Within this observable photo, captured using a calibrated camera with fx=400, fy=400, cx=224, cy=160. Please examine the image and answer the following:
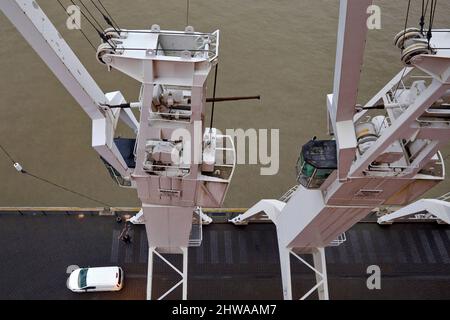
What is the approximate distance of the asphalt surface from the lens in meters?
17.0

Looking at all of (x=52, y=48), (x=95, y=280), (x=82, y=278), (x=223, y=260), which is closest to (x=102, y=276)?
(x=95, y=280)

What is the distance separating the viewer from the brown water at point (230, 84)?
822 inches

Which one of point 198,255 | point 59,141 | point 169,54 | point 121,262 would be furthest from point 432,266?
point 59,141

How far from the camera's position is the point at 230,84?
23.9 meters

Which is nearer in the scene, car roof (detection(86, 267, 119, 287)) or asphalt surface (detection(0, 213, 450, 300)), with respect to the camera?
car roof (detection(86, 267, 119, 287))

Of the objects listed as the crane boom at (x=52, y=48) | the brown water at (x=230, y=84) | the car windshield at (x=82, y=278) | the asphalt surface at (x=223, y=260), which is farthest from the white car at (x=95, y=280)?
the crane boom at (x=52, y=48)

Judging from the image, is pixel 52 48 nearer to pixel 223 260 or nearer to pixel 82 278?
pixel 82 278

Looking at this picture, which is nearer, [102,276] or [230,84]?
[102,276]

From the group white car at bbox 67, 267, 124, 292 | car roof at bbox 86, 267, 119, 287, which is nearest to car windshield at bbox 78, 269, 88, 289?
white car at bbox 67, 267, 124, 292

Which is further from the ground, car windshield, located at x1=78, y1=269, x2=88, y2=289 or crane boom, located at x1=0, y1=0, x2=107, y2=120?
crane boom, located at x1=0, y1=0, x2=107, y2=120

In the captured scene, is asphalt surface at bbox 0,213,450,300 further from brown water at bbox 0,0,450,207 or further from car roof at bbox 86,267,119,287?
brown water at bbox 0,0,450,207

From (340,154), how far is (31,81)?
794 inches

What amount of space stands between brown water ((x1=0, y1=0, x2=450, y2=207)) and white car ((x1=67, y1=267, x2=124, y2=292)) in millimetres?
4543

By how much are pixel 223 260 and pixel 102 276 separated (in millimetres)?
5128
